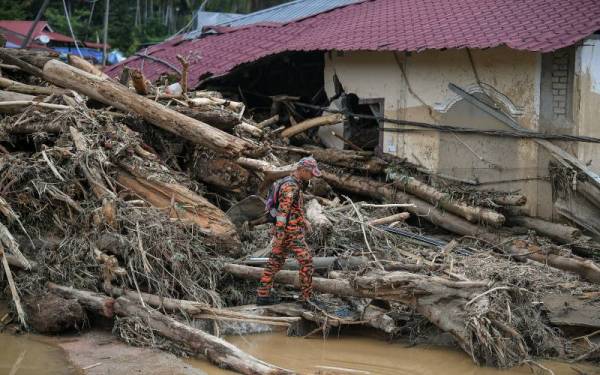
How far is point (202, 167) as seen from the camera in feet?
34.2

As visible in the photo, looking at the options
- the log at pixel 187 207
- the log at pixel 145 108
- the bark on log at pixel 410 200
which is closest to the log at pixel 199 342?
the log at pixel 187 207

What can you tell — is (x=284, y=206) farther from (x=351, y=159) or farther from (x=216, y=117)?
(x=351, y=159)

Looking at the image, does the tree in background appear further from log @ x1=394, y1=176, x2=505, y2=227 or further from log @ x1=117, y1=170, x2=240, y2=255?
log @ x1=117, y1=170, x2=240, y2=255

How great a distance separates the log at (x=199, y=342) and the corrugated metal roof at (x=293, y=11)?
442 inches

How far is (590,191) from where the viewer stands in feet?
33.9

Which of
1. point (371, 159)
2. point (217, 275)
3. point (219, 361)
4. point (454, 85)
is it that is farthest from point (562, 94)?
point (219, 361)

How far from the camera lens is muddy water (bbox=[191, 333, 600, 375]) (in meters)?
7.07

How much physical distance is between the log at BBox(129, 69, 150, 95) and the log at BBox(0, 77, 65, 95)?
1115 mm

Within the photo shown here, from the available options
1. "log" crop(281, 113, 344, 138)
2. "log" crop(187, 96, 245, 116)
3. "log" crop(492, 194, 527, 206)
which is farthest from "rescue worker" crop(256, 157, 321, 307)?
"log" crop(281, 113, 344, 138)

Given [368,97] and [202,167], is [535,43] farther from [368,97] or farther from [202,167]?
[202,167]

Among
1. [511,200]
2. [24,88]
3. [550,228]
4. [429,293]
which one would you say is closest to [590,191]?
[550,228]

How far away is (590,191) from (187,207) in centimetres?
566

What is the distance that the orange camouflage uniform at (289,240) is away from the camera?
8227 mm

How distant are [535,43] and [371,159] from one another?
12.5 feet
